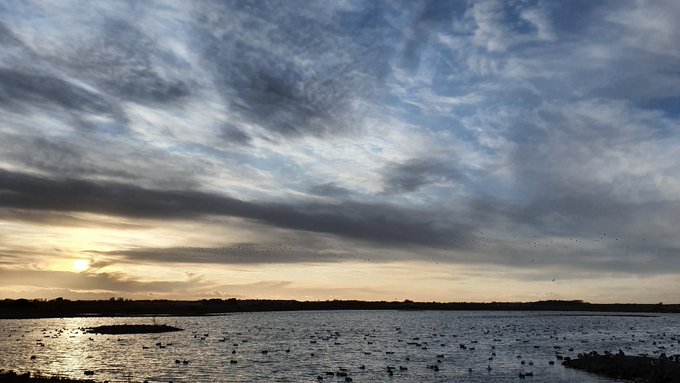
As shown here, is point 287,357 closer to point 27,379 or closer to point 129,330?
point 27,379

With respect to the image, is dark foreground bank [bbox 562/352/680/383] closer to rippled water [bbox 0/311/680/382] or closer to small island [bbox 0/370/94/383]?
rippled water [bbox 0/311/680/382]

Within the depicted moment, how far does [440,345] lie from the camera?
7831cm

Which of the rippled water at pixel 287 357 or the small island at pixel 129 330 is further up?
the small island at pixel 129 330

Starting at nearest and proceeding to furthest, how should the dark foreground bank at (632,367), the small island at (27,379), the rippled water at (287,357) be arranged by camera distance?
the small island at (27,379) < the dark foreground bank at (632,367) < the rippled water at (287,357)

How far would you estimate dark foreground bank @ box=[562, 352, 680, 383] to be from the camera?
4196 cm

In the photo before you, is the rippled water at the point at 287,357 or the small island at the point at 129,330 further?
the small island at the point at 129,330

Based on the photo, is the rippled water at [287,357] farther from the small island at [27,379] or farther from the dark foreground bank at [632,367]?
the small island at [27,379]

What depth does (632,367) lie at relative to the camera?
46.7 meters

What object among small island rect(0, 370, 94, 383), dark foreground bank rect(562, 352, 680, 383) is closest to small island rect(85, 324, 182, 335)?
small island rect(0, 370, 94, 383)

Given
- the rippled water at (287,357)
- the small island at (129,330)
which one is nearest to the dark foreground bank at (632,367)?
the rippled water at (287,357)

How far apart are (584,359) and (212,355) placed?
37332 mm

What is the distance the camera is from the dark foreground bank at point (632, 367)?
138ft

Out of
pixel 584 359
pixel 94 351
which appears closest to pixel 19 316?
pixel 94 351

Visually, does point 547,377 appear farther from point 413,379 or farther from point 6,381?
point 6,381
